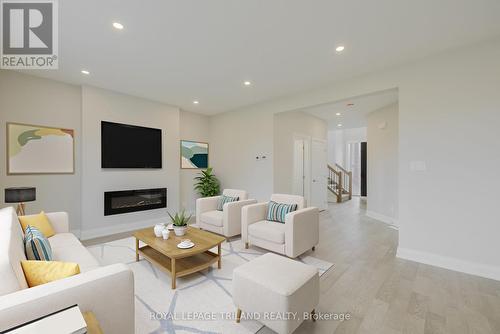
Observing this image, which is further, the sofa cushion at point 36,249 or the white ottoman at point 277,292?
the sofa cushion at point 36,249

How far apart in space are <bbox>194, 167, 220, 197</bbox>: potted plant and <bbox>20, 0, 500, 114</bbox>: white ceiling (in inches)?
104

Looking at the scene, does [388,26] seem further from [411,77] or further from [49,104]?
[49,104]

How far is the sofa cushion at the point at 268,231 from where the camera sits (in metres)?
2.90

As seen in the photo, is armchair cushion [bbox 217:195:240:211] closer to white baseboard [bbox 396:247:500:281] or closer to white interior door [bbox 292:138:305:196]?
white interior door [bbox 292:138:305:196]

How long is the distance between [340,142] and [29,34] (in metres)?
10.1

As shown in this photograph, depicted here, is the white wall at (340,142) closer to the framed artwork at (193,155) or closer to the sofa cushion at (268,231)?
the framed artwork at (193,155)

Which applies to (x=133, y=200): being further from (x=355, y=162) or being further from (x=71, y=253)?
(x=355, y=162)

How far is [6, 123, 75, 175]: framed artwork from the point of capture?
3402 millimetres

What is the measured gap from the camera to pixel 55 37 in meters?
2.53

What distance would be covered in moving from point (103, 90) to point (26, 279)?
3933 mm

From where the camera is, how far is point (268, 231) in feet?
9.87

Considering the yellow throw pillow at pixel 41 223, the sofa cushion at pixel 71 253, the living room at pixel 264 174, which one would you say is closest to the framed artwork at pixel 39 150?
the living room at pixel 264 174

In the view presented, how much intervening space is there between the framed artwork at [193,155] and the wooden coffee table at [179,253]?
9.85 ft

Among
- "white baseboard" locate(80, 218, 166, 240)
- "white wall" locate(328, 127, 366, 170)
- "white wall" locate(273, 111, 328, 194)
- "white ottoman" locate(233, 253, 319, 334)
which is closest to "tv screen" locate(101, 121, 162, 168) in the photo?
"white baseboard" locate(80, 218, 166, 240)
